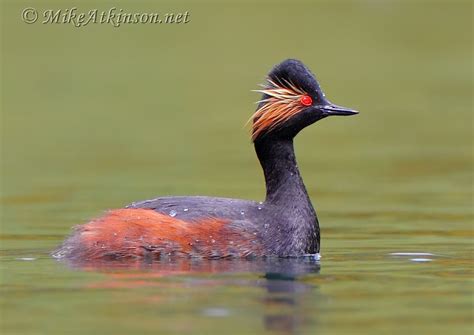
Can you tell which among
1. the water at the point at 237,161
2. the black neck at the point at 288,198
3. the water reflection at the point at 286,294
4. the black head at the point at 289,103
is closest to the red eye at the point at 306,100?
the black head at the point at 289,103

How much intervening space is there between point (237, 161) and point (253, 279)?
11.4 metres

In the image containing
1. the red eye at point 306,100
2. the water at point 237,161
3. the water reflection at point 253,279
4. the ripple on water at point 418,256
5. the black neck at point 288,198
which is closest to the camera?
the water reflection at point 253,279

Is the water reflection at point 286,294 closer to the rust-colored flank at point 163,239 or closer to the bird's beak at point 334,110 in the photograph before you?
the rust-colored flank at point 163,239

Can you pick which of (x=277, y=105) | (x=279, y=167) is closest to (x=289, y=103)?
(x=277, y=105)

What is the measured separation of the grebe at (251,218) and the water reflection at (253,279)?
0.59 ft

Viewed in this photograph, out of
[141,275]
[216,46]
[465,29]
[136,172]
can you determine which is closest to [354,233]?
[141,275]

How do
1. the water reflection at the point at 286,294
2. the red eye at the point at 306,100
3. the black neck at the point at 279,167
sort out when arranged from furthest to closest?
the black neck at the point at 279,167
the red eye at the point at 306,100
the water reflection at the point at 286,294

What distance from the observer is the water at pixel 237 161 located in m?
11.4

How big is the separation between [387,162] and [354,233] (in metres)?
7.15

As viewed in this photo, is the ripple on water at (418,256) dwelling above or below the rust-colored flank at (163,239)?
below

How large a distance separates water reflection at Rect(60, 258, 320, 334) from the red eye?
5.58 feet

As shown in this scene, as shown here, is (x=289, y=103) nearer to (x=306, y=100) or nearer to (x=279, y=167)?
(x=306, y=100)

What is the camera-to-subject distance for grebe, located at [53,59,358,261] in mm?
13648

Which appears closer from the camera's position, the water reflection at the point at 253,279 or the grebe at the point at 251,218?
the water reflection at the point at 253,279
